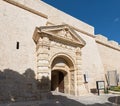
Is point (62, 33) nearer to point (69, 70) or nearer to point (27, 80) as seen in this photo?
point (69, 70)

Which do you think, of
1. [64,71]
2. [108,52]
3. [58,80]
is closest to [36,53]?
[64,71]

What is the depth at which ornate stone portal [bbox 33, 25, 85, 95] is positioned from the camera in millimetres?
8219

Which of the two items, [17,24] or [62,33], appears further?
[62,33]

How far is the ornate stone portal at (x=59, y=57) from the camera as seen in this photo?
822cm

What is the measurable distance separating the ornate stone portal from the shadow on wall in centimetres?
43

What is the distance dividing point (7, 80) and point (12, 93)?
2.26ft

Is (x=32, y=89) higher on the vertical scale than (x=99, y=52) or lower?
lower

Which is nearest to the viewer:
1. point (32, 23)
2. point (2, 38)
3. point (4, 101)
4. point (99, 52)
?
point (4, 101)

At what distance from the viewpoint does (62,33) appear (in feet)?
31.4

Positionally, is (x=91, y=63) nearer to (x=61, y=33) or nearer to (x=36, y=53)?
(x=61, y=33)

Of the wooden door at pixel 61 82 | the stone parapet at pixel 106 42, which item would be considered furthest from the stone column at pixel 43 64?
the stone parapet at pixel 106 42

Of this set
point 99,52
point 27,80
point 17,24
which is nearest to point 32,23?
point 17,24

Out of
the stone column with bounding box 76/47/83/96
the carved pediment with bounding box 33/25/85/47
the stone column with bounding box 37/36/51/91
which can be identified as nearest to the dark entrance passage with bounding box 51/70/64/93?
the stone column with bounding box 76/47/83/96

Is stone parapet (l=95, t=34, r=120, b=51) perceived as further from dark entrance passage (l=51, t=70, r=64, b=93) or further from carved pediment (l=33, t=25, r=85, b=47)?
dark entrance passage (l=51, t=70, r=64, b=93)
